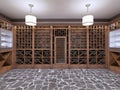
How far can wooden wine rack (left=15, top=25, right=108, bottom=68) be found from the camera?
5.05 m

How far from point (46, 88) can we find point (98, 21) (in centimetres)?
389

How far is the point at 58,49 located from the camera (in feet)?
16.7

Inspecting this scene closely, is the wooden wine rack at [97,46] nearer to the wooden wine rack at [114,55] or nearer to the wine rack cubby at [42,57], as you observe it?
the wooden wine rack at [114,55]

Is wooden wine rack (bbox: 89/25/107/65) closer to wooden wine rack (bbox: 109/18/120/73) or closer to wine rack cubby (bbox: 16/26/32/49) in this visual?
wooden wine rack (bbox: 109/18/120/73)

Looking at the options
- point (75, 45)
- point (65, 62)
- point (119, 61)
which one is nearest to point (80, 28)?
point (75, 45)

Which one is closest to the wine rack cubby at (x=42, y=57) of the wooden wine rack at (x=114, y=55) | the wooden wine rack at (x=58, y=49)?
the wooden wine rack at (x=58, y=49)

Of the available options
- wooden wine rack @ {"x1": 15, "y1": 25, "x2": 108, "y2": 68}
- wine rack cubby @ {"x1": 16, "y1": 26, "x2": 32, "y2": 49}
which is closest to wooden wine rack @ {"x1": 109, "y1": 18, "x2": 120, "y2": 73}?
wooden wine rack @ {"x1": 15, "y1": 25, "x2": 108, "y2": 68}

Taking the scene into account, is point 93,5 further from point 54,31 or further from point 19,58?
point 19,58

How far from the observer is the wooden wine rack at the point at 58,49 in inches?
199

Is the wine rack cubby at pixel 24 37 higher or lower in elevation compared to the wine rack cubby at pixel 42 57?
higher

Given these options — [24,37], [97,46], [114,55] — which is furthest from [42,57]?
[114,55]

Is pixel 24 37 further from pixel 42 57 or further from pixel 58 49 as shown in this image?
pixel 58 49

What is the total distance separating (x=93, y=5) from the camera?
3242mm

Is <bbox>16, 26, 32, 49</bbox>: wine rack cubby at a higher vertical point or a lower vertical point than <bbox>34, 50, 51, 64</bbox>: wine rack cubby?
higher
